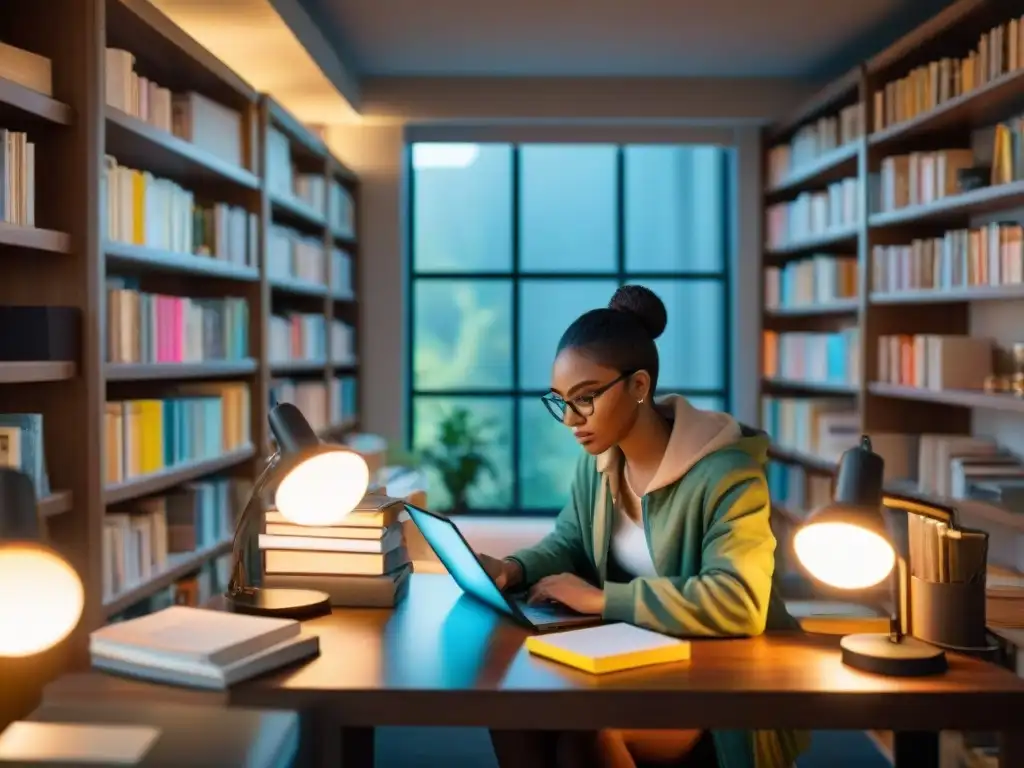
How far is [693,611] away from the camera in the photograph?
1922mm

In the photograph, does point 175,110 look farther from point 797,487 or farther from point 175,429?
point 797,487

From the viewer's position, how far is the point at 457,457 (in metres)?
7.07

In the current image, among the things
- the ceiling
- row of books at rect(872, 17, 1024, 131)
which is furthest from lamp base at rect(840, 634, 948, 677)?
the ceiling

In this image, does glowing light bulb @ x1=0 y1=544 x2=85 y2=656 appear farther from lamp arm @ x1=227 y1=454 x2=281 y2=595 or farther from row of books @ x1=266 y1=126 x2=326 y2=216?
row of books @ x1=266 y1=126 x2=326 y2=216

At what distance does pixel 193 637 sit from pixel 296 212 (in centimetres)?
407

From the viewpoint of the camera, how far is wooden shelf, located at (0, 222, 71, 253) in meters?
2.70

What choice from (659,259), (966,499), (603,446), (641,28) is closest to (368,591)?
(603,446)

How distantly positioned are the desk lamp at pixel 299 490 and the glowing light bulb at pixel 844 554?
0.77 m

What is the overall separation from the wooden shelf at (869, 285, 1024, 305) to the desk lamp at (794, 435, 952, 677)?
93.6 inches

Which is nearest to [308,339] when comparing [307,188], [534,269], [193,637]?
[307,188]

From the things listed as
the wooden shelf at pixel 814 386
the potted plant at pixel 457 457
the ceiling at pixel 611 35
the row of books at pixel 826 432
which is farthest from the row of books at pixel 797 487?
the ceiling at pixel 611 35

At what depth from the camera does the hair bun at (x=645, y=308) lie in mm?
2348

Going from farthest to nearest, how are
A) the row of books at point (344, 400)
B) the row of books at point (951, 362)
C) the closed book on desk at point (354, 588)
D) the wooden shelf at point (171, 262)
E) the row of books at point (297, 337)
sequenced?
the row of books at point (344, 400) < the row of books at point (297, 337) < the row of books at point (951, 362) < the wooden shelf at point (171, 262) < the closed book on desk at point (354, 588)

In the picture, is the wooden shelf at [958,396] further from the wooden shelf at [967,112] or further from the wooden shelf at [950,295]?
the wooden shelf at [967,112]
